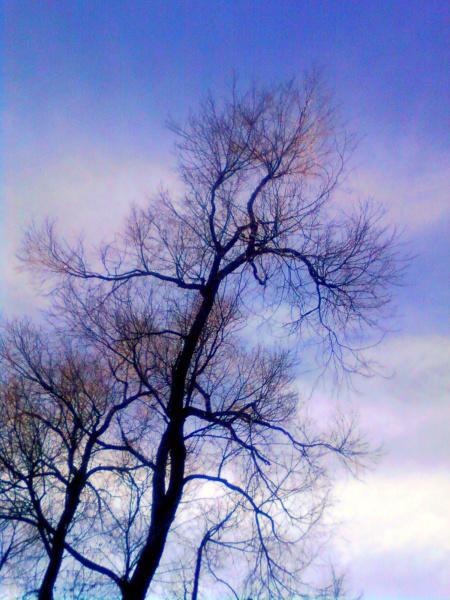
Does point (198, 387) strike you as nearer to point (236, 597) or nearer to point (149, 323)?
point (149, 323)

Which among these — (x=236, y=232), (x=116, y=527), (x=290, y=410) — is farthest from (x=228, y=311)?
(x=116, y=527)

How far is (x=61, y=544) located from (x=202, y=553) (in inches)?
101

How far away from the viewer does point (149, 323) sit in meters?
8.57

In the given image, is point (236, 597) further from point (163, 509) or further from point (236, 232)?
point (236, 232)

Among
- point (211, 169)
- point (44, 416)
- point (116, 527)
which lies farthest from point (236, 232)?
point (116, 527)

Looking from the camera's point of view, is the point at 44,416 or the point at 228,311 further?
the point at 228,311

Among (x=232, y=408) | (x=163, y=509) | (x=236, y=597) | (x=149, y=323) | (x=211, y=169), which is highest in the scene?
(x=211, y=169)

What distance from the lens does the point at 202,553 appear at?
8688 millimetres

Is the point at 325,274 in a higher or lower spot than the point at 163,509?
higher

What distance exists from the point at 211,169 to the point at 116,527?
659 centimetres

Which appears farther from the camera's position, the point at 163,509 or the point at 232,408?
the point at 232,408

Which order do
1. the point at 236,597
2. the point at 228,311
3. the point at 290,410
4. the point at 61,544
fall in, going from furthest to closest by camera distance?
the point at 228,311 → the point at 290,410 → the point at 236,597 → the point at 61,544

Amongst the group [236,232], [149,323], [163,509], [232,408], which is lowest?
[163,509]

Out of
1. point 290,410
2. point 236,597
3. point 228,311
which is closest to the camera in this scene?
point 236,597
